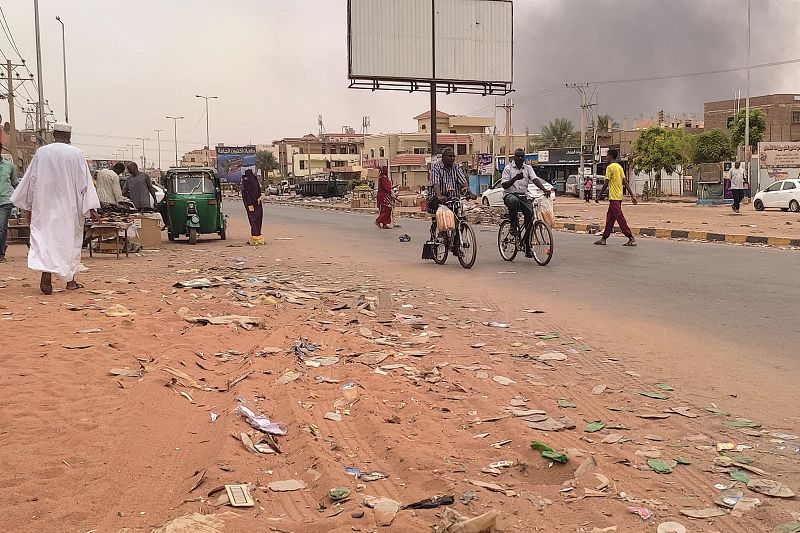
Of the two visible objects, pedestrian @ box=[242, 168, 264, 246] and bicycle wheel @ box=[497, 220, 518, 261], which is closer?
bicycle wheel @ box=[497, 220, 518, 261]

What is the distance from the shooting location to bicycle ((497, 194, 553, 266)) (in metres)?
12.0

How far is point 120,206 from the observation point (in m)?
14.8

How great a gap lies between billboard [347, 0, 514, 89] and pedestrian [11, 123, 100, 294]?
23.3 metres

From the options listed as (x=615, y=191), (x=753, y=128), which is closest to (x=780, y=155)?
(x=753, y=128)

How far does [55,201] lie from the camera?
818 centimetres

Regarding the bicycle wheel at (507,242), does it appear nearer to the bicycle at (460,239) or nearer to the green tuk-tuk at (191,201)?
the bicycle at (460,239)

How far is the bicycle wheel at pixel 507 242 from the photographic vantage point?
12.7 m

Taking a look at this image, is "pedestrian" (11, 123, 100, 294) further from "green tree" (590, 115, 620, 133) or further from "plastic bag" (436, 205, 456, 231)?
"green tree" (590, 115, 620, 133)

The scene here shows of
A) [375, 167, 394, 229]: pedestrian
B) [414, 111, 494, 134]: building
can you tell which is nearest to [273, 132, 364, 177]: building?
[414, 111, 494, 134]: building

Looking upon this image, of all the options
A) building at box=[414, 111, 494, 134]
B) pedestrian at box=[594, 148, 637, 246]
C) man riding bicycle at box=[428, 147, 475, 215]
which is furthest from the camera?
building at box=[414, 111, 494, 134]

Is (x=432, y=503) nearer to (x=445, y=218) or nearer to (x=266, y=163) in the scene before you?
(x=445, y=218)

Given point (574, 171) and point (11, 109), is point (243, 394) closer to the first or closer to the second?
point (11, 109)

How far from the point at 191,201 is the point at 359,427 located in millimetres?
14419

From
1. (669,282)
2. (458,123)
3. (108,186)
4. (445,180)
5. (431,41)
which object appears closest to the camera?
(669,282)
